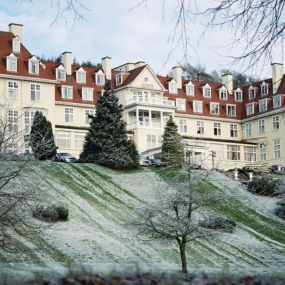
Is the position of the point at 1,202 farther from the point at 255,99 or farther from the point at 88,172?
the point at 255,99

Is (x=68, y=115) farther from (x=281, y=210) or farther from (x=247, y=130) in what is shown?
(x=281, y=210)

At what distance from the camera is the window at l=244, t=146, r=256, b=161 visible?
7431 cm

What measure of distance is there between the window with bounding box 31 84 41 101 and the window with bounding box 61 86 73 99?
622 cm

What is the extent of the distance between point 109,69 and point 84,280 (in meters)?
69.0

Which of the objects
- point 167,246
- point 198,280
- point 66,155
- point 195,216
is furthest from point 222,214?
point 198,280

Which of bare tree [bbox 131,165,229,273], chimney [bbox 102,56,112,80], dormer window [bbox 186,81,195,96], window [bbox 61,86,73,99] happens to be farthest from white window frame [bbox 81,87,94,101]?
bare tree [bbox 131,165,229,273]

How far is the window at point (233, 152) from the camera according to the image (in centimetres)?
7288

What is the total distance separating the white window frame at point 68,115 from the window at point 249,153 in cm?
2037

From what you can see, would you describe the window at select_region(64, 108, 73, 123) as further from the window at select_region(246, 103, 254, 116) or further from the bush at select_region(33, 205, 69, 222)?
the bush at select_region(33, 205, 69, 222)

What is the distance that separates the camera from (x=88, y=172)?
1795 inches

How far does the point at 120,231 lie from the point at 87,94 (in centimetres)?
3717

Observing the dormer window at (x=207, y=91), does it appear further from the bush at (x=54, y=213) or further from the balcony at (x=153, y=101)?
the bush at (x=54, y=213)

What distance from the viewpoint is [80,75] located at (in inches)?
2810

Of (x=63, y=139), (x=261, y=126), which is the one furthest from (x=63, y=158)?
(x=261, y=126)
